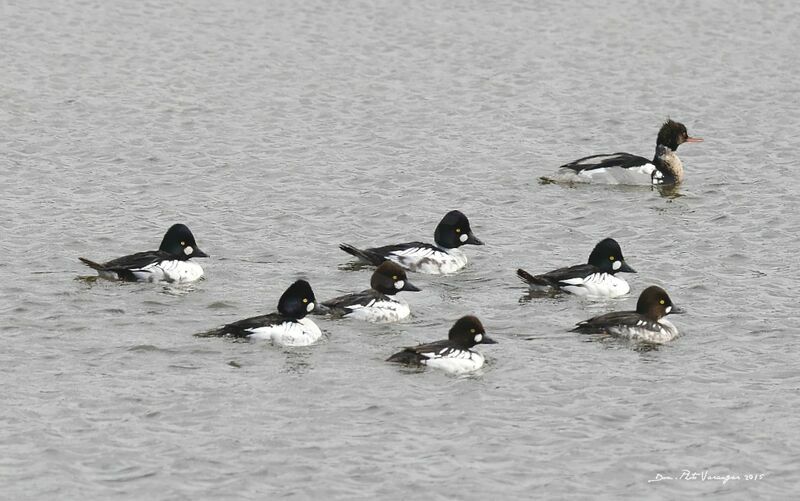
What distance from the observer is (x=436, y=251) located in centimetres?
2036

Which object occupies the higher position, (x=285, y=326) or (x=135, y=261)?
(x=135, y=261)

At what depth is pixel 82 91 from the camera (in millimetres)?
30719

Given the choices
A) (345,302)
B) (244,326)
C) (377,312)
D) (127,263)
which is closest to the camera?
(244,326)

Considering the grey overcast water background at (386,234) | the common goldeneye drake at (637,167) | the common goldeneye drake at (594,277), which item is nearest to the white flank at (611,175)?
the common goldeneye drake at (637,167)

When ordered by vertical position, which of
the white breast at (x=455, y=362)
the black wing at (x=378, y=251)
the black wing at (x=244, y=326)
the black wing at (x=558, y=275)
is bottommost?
the white breast at (x=455, y=362)

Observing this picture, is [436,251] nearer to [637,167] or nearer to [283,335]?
[283,335]

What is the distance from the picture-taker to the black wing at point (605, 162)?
25.3 meters

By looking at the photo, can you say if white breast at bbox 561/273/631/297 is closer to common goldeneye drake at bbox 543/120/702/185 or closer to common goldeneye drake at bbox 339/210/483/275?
common goldeneye drake at bbox 339/210/483/275

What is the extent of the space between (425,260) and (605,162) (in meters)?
6.20

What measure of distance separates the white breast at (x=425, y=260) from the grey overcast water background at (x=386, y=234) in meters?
0.24

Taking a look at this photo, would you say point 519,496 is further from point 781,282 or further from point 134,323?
point 781,282

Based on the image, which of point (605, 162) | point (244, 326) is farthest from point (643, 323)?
point (605, 162)

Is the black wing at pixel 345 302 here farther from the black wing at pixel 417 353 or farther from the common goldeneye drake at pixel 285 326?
the black wing at pixel 417 353

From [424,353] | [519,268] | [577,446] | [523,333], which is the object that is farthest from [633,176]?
[577,446]
